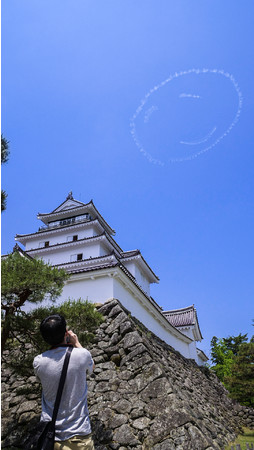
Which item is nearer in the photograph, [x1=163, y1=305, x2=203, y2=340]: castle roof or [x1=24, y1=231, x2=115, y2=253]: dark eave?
[x1=24, y1=231, x2=115, y2=253]: dark eave

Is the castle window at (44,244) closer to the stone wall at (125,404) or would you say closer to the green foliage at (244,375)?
the stone wall at (125,404)

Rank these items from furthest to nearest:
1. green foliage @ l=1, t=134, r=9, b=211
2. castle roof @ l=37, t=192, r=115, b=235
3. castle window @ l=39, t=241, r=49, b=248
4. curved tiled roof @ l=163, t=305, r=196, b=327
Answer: curved tiled roof @ l=163, t=305, r=196, b=327, castle roof @ l=37, t=192, r=115, b=235, castle window @ l=39, t=241, r=49, b=248, green foliage @ l=1, t=134, r=9, b=211

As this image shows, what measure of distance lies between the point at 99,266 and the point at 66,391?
358 inches

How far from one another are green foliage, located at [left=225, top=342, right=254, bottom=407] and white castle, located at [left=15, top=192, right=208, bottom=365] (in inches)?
122

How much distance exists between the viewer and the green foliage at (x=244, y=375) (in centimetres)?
1692

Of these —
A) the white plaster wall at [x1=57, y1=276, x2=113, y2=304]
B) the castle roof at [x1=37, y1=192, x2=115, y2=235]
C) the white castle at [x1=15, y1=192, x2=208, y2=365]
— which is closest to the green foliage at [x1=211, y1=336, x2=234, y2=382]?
the white castle at [x1=15, y1=192, x2=208, y2=365]

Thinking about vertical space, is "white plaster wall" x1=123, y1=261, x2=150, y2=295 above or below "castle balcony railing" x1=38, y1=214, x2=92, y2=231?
below

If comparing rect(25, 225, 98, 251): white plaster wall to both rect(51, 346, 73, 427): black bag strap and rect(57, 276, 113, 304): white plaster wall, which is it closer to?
rect(57, 276, 113, 304): white plaster wall

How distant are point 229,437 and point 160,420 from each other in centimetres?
600

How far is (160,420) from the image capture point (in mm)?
6730

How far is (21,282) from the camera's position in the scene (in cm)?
581

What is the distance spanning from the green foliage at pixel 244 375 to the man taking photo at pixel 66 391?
17971 mm

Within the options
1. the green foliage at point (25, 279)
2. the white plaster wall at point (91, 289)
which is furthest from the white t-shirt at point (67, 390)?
the white plaster wall at point (91, 289)

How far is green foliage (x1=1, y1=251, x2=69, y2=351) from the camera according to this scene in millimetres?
5812
